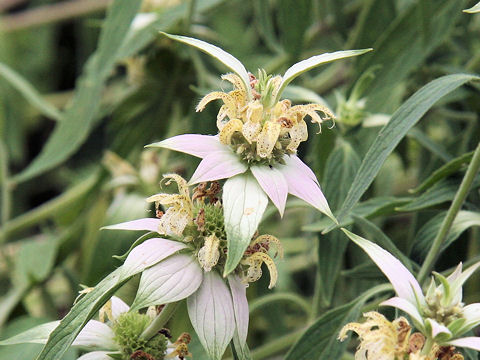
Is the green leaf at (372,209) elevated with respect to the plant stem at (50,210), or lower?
elevated

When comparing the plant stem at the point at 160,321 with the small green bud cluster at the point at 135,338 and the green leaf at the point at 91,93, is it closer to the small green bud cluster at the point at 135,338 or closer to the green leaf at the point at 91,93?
the small green bud cluster at the point at 135,338

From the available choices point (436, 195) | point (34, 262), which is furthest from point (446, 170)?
point (34, 262)

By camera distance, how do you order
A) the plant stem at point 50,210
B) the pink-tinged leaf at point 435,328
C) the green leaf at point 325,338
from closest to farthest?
the pink-tinged leaf at point 435,328, the green leaf at point 325,338, the plant stem at point 50,210

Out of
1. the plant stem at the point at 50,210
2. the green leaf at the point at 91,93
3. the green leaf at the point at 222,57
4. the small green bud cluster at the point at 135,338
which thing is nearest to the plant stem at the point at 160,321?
the small green bud cluster at the point at 135,338

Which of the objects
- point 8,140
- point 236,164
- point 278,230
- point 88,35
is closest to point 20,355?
point 236,164

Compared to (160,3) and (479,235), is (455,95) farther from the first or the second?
(160,3)

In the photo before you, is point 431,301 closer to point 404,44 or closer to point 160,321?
point 160,321

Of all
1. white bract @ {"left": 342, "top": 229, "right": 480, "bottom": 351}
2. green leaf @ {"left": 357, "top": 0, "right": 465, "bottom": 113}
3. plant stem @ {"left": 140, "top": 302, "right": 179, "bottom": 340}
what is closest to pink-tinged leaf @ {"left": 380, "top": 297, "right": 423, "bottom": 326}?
white bract @ {"left": 342, "top": 229, "right": 480, "bottom": 351}
